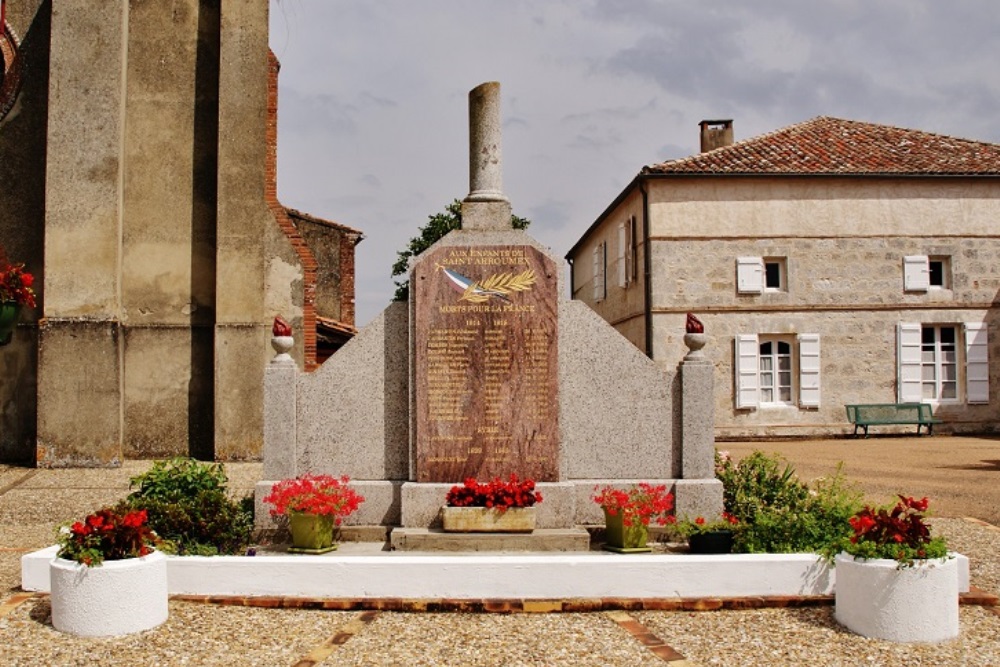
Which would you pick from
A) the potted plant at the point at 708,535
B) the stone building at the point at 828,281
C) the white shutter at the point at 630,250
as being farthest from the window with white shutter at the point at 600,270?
the potted plant at the point at 708,535

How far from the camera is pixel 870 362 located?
21.8 meters

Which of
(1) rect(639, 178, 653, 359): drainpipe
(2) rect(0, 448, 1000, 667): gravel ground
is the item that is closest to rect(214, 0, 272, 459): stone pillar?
(2) rect(0, 448, 1000, 667): gravel ground

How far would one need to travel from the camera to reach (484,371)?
26.8 ft

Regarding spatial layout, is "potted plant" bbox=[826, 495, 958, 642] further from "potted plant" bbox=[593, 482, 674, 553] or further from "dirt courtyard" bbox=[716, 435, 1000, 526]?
"dirt courtyard" bbox=[716, 435, 1000, 526]

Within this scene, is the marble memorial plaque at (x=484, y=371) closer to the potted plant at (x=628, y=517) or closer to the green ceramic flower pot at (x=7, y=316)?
the potted plant at (x=628, y=517)

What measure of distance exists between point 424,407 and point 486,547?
54.6 inches

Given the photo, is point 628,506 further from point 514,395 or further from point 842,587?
point 842,587

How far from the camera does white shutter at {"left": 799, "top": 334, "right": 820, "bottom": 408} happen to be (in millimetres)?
21531

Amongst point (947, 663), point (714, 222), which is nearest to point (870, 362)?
point (714, 222)

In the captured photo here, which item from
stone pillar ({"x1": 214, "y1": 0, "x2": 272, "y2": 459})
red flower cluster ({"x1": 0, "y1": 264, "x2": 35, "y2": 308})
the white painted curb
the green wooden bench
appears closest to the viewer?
the white painted curb

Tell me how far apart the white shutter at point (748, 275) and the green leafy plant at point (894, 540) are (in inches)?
644

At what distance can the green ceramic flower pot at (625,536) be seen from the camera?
7.63m

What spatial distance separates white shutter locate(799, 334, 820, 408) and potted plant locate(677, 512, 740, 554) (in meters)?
14.7

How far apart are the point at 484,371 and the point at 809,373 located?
15.4 metres
